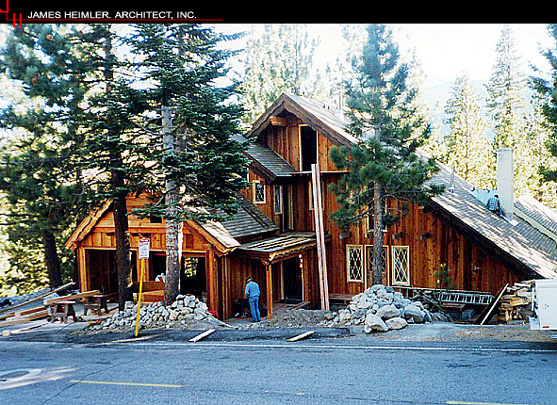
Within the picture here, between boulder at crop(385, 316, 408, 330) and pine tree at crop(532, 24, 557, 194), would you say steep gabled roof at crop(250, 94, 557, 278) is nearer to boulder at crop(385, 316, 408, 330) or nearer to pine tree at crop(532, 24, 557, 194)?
pine tree at crop(532, 24, 557, 194)

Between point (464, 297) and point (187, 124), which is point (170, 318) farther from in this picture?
point (464, 297)

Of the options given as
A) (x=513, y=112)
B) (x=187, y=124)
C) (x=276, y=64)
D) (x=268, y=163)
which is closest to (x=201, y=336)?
(x=187, y=124)

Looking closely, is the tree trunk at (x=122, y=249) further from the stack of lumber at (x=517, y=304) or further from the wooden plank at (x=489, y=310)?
the stack of lumber at (x=517, y=304)

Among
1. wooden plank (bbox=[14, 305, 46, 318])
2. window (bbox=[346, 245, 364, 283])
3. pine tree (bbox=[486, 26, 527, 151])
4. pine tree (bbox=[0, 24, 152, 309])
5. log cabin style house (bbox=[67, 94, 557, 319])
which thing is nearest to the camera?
pine tree (bbox=[0, 24, 152, 309])

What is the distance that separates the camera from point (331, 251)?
21.5 metres

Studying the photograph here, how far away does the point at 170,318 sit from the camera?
1521 centimetres

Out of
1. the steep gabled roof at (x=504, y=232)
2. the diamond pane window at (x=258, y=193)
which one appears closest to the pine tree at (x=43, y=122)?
the diamond pane window at (x=258, y=193)

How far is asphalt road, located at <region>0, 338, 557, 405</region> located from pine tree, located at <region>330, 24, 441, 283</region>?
6148 mm

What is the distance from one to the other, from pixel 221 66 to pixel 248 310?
347 inches

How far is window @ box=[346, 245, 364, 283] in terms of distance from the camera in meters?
21.0

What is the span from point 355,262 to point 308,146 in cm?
600

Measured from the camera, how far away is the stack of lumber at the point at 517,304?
591 inches

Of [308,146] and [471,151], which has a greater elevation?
[471,151]

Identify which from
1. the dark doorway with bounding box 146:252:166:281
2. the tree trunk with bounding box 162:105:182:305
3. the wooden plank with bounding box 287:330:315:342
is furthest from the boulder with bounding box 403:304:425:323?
the dark doorway with bounding box 146:252:166:281
